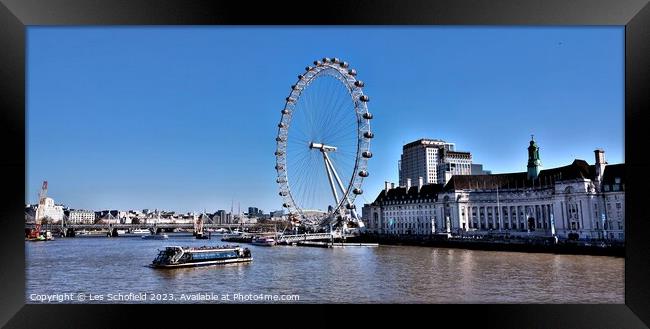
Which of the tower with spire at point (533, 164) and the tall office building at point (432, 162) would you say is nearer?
the tower with spire at point (533, 164)

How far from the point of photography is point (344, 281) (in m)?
13.6

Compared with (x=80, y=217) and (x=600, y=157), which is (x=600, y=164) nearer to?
(x=600, y=157)

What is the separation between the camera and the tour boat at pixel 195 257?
1722 cm

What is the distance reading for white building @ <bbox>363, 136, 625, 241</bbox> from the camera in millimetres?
26000

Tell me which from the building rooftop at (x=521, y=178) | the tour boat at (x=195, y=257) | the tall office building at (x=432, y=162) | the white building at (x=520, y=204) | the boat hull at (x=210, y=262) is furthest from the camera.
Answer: the tall office building at (x=432, y=162)

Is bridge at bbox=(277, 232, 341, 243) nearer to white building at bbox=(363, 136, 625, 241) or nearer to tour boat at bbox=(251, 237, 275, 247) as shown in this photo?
tour boat at bbox=(251, 237, 275, 247)

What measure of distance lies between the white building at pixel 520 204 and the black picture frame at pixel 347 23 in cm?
1630

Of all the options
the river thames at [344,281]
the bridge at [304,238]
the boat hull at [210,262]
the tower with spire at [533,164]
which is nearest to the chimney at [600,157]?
the tower with spire at [533,164]

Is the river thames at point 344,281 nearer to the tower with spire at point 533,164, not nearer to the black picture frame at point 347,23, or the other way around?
the black picture frame at point 347,23

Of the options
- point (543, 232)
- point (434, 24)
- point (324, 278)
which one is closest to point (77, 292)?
point (324, 278)

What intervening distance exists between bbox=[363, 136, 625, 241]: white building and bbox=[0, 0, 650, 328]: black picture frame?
1630 centimetres

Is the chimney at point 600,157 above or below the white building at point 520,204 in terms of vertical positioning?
above

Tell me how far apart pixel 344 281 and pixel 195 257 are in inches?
269

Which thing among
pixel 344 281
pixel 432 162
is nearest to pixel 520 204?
pixel 432 162
